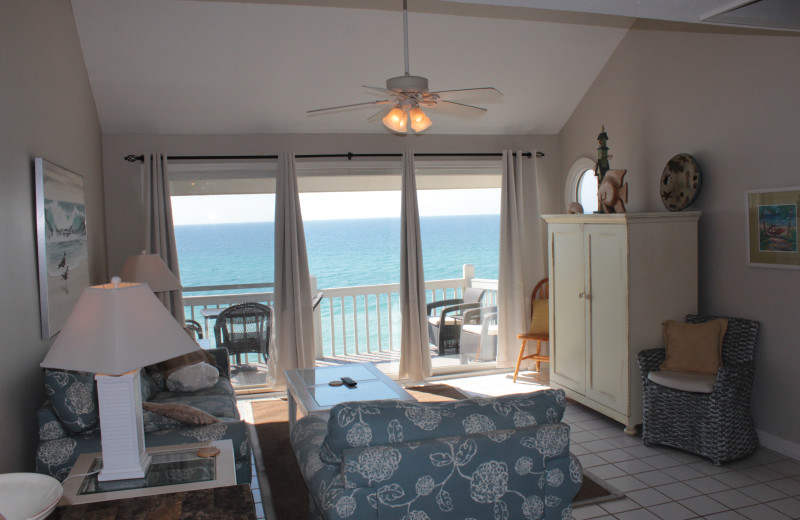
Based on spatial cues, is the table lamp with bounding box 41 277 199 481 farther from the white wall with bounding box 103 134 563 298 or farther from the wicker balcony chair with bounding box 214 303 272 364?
the white wall with bounding box 103 134 563 298

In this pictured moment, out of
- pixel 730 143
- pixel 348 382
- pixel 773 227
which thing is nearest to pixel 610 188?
pixel 730 143

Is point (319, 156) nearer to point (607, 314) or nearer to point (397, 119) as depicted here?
point (397, 119)

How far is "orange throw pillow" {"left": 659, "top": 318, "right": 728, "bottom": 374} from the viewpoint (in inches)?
151

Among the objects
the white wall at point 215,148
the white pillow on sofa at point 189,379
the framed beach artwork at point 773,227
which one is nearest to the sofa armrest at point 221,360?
the white pillow on sofa at point 189,379

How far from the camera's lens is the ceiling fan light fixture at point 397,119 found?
331 centimetres

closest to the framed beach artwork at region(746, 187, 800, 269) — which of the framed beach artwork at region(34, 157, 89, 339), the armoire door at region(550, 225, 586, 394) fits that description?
the armoire door at region(550, 225, 586, 394)

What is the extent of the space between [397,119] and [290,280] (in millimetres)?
2361

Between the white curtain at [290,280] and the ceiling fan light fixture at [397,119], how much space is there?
2.09 metres

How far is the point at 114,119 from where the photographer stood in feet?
16.1

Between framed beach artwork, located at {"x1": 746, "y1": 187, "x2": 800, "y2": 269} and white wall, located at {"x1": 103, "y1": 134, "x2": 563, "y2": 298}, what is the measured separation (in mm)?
2283

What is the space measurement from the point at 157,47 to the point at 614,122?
376cm

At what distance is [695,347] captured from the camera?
3879 millimetres

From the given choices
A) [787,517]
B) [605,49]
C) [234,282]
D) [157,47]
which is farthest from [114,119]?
[787,517]

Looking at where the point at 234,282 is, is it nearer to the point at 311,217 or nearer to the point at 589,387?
the point at 311,217
